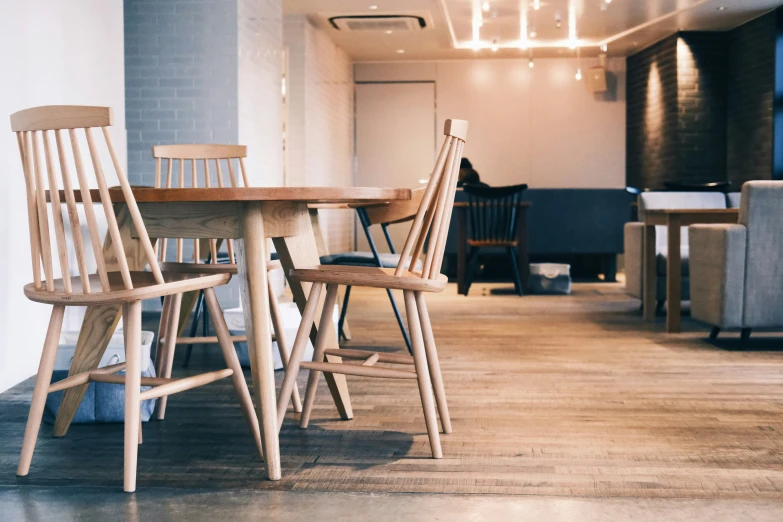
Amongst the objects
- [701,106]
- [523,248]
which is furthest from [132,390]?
[701,106]

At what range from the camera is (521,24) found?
28.6 feet

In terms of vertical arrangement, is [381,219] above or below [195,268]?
above

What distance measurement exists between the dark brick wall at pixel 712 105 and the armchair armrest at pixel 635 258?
140 inches

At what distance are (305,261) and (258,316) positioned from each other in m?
0.39

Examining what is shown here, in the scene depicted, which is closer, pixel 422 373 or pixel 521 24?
pixel 422 373

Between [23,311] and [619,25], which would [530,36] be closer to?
[619,25]

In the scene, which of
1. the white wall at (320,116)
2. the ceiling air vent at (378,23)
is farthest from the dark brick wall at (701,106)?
the white wall at (320,116)

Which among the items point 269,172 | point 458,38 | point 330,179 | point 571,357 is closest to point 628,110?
point 458,38

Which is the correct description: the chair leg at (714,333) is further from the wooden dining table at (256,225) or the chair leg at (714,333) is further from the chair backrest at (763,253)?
the wooden dining table at (256,225)

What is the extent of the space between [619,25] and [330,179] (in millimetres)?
3567

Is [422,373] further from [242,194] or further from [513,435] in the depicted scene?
[242,194]

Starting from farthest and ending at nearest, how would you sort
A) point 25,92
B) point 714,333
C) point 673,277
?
point 673,277
point 714,333
point 25,92

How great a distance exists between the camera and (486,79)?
10.9 m

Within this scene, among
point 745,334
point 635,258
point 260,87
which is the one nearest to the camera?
point 745,334
